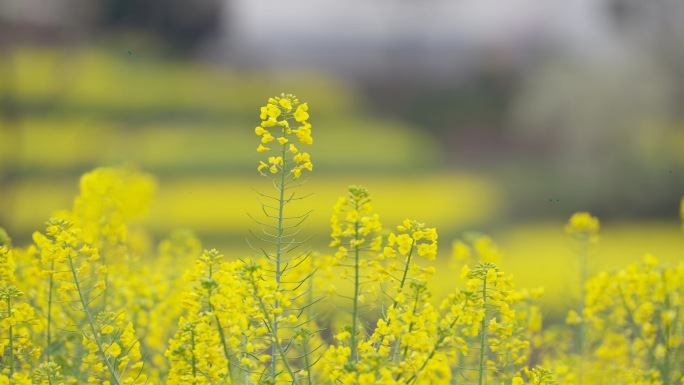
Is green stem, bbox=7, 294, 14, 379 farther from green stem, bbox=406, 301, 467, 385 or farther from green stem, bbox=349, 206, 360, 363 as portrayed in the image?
green stem, bbox=406, 301, 467, 385

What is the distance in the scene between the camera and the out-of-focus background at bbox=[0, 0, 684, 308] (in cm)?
1594

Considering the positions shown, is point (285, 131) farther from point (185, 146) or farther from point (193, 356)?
point (185, 146)

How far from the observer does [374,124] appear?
23.8 meters

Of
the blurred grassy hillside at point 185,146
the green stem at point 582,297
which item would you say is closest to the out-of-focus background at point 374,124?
the blurred grassy hillside at point 185,146

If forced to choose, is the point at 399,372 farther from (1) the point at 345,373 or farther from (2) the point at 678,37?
(2) the point at 678,37

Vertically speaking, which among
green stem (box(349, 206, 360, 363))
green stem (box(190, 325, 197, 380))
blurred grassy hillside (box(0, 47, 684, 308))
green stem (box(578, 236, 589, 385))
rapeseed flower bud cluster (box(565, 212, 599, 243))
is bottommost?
green stem (box(190, 325, 197, 380))

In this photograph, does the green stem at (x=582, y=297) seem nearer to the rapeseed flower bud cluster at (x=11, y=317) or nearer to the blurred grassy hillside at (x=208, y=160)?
the rapeseed flower bud cluster at (x=11, y=317)

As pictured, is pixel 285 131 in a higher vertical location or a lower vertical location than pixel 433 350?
higher

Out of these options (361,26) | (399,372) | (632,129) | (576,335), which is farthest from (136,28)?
(399,372)

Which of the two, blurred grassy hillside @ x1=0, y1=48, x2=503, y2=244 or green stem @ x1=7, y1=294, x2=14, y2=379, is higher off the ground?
blurred grassy hillside @ x1=0, y1=48, x2=503, y2=244

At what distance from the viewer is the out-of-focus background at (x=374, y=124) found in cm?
1594

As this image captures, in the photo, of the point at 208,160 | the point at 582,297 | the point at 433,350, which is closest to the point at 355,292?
the point at 433,350

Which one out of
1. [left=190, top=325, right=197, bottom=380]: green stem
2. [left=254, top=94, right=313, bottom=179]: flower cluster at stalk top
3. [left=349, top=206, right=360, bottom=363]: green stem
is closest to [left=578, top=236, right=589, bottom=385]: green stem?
[left=349, top=206, right=360, bottom=363]: green stem

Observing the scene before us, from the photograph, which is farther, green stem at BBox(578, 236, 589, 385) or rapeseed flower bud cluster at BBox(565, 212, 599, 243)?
rapeseed flower bud cluster at BBox(565, 212, 599, 243)
